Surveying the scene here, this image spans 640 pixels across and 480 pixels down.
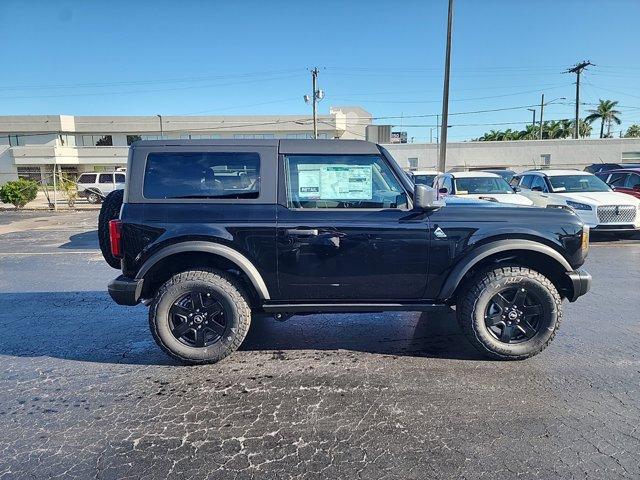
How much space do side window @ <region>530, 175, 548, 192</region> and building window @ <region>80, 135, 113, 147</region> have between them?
1817 inches

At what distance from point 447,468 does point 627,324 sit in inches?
136

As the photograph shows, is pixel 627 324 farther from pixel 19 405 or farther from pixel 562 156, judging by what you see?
pixel 562 156

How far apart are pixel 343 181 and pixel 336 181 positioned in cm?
6

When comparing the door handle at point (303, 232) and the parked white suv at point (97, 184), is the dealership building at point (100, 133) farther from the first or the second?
the door handle at point (303, 232)

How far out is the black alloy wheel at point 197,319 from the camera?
3746 millimetres

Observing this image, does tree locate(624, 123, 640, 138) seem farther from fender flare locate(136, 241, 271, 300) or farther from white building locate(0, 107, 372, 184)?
fender flare locate(136, 241, 271, 300)

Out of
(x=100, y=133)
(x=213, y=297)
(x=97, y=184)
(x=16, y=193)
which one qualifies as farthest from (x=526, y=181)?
(x=100, y=133)

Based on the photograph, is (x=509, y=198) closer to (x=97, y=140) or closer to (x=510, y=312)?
(x=510, y=312)

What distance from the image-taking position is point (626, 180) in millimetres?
12258

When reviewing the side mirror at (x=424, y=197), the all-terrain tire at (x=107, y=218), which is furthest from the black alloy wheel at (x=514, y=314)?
the all-terrain tire at (x=107, y=218)

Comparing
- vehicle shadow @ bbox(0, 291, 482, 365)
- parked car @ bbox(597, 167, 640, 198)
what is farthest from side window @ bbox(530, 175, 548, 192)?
vehicle shadow @ bbox(0, 291, 482, 365)

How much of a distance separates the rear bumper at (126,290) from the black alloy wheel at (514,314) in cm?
306

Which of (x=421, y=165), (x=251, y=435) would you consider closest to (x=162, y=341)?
(x=251, y=435)

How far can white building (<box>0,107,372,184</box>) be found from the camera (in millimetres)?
44906
